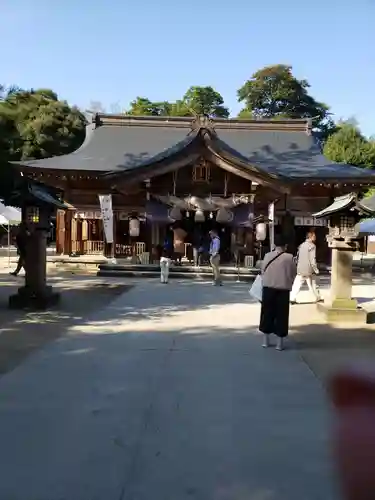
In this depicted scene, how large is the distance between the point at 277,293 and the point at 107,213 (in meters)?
15.4

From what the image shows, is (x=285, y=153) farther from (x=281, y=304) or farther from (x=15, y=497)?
(x=15, y=497)

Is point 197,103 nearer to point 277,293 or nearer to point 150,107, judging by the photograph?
point 150,107

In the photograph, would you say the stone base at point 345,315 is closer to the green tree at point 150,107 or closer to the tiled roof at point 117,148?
the tiled roof at point 117,148

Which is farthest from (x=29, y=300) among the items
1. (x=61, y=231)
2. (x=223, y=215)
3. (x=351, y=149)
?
(x=351, y=149)

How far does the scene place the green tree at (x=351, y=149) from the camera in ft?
142

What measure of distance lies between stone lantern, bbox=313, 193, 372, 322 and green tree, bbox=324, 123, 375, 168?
33.6 m

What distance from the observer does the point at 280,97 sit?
6794 centimetres

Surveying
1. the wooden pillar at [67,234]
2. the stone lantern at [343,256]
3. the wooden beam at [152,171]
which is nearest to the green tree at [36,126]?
the wooden pillar at [67,234]

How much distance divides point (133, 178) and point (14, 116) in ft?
81.5

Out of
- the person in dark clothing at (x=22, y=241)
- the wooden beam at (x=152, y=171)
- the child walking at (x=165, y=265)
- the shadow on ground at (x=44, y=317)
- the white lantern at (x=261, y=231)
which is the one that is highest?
the wooden beam at (x=152, y=171)

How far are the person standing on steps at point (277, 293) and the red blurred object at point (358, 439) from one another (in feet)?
14.1

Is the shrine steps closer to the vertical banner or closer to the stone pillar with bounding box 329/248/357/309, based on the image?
the vertical banner

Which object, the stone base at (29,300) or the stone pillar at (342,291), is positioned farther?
the stone base at (29,300)

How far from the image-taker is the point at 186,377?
253 inches
